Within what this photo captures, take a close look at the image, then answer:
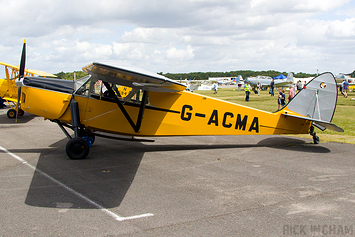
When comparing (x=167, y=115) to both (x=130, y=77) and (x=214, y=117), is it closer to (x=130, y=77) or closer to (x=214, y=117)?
(x=214, y=117)

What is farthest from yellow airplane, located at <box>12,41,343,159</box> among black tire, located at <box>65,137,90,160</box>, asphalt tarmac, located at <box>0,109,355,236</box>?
asphalt tarmac, located at <box>0,109,355,236</box>

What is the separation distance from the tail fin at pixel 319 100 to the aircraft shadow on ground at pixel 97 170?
1.02m

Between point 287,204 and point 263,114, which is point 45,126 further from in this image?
point 287,204

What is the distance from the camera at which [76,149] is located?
311 inches

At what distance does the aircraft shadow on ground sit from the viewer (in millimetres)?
5172

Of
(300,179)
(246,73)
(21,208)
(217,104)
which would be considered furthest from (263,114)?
(246,73)

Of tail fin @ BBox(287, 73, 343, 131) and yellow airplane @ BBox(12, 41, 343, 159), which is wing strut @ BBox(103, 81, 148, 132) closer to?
yellow airplane @ BBox(12, 41, 343, 159)

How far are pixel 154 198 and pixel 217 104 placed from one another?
175 inches

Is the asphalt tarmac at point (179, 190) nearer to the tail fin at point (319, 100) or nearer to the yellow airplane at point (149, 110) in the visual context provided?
the yellow airplane at point (149, 110)

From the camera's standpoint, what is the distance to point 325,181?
6.15 metres

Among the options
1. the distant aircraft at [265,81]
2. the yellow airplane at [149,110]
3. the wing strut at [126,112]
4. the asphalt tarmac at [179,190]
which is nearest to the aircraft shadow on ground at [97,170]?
the asphalt tarmac at [179,190]

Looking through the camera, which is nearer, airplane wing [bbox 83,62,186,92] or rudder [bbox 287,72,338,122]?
airplane wing [bbox 83,62,186,92]

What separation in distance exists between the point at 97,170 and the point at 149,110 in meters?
2.42

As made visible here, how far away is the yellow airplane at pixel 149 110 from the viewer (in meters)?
8.15
